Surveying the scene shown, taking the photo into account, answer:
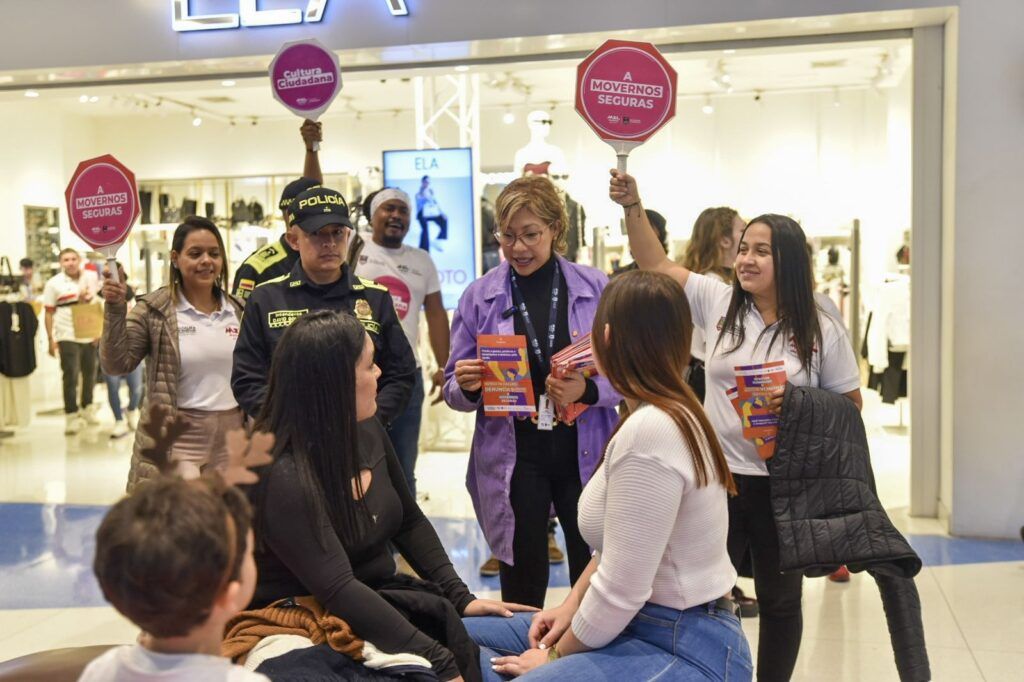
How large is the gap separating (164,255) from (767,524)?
1118 centimetres

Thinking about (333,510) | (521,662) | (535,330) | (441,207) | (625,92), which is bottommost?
(521,662)

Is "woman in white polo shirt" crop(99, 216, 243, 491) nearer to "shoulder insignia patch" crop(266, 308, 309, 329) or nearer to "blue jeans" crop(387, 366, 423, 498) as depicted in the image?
"shoulder insignia patch" crop(266, 308, 309, 329)

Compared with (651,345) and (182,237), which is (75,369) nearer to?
(182,237)

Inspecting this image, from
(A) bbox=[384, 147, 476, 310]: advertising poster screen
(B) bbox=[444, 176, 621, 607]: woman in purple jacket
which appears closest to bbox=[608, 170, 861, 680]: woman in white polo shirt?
(B) bbox=[444, 176, 621, 607]: woman in purple jacket

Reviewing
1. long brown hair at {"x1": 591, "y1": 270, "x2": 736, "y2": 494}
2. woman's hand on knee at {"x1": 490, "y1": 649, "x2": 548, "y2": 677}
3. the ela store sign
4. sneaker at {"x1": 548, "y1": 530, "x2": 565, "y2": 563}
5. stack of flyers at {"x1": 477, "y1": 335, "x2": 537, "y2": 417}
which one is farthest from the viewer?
the ela store sign

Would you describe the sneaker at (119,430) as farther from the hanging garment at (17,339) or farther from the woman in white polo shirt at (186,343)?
the woman in white polo shirt at (186,343)

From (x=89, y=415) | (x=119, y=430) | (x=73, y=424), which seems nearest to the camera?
(x=119, y=430)

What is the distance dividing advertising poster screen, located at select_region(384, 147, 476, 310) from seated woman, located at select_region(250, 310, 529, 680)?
464 centimetres

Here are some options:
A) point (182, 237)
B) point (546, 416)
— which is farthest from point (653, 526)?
point (182, 237)

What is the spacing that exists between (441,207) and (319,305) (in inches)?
146

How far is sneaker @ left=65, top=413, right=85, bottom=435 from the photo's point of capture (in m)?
9.48

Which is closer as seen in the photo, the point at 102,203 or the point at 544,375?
the point at 544,375

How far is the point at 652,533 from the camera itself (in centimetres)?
178

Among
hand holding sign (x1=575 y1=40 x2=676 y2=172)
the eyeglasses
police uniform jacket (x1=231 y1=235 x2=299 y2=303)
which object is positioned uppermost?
hand holding sign (x1=575 y1=40 x2=676 y2=172)
